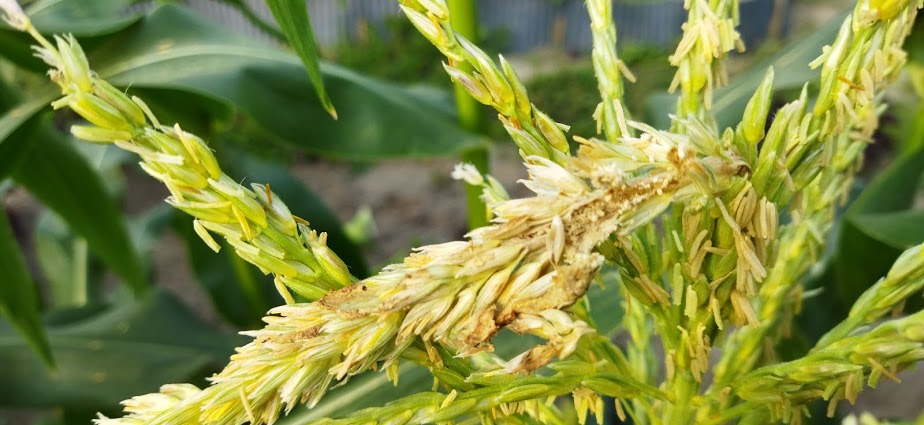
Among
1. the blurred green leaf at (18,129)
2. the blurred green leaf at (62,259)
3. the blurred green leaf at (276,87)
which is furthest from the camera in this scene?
the blurred green leaf at (62,259)

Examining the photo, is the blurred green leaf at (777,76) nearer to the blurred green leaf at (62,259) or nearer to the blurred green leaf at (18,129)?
the blurred green leaf at (18,129)

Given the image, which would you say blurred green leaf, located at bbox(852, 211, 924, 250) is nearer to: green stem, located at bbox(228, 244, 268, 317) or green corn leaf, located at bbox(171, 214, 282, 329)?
green stem, located at bbox(228, 244, 268, 317)

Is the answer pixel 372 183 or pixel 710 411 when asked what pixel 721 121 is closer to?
pixel 710 411

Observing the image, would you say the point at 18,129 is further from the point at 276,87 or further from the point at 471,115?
the point at 471,115

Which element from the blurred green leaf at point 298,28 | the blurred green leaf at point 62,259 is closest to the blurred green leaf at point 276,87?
the blurred green leaf at point 298,28

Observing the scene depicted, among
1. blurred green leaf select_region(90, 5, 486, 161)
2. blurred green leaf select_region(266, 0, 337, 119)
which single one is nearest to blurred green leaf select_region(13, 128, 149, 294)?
blurred green leaf select_region(90, 5, 486, 161)

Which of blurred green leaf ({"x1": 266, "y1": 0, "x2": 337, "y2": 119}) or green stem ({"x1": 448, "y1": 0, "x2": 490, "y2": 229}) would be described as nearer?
blurred green leaf ({"x1": 266, "y1": 0, "x2": 337, "y2": 119})

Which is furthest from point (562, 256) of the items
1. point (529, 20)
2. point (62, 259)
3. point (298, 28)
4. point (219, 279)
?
point (529, 20)

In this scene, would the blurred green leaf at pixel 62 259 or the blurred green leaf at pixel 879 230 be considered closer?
the blurred green leaf at pixel 879 230
